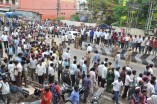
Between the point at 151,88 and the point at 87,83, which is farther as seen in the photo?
the point at 87,83

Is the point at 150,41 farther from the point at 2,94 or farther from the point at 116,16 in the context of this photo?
the point at 116,16

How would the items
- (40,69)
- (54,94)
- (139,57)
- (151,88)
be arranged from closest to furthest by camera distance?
(54,94) < (151,88) < (40,69) < (139,57)

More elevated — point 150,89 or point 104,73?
A: point 104,73

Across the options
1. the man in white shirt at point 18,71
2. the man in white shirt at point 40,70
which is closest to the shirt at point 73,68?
the man in white shirt at point 40,70

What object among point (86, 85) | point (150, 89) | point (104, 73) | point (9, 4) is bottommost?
point (86, 85)

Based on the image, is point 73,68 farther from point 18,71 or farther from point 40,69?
point 18,71

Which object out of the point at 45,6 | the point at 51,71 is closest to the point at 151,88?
the point at 51,71

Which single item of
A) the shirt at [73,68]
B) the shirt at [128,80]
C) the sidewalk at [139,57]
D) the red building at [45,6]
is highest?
the red building at [45,6]

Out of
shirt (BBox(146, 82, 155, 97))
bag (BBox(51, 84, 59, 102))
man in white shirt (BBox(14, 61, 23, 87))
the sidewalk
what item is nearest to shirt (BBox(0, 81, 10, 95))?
bag (BBox(51, 84, 59, 102))

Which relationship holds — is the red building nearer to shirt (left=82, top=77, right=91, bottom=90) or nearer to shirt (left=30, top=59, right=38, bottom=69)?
shirt (left=30, top=59, right=38, bottom=69)

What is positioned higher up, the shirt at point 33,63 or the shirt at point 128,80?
the shirt at point 33,63

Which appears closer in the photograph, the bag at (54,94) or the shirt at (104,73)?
the bag at (54,94)

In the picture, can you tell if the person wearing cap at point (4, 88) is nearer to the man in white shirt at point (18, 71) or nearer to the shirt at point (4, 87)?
the shirt at point (4, 87)

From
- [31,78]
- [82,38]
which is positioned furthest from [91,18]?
[31,78]
